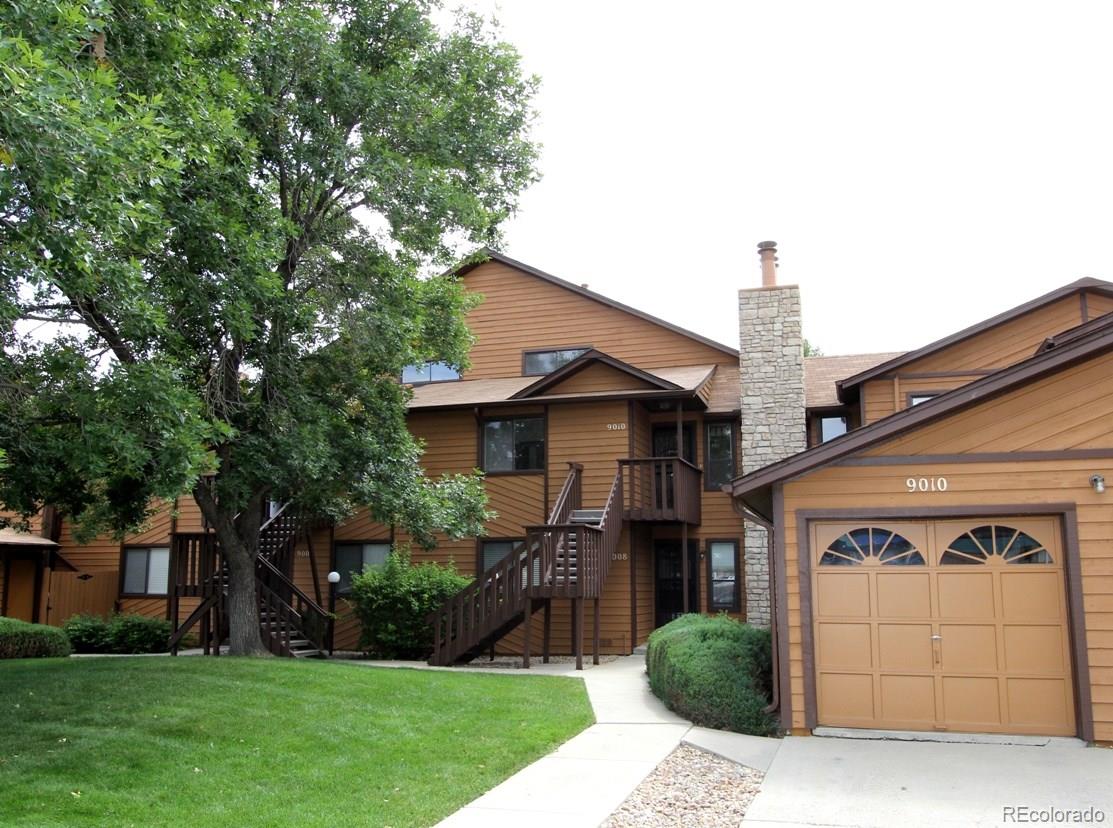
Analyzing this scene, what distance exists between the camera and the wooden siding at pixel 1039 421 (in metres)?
9.88

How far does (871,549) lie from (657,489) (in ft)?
27.3

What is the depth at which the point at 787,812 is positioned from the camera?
740 cm

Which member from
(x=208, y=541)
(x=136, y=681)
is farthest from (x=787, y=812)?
(x=208, y=541)

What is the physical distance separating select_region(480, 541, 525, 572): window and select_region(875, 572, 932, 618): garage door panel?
415 inches

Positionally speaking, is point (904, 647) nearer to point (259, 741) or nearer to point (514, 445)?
point (259, 741)

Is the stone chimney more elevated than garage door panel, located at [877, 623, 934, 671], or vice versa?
the stone chimney

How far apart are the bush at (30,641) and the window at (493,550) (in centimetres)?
804

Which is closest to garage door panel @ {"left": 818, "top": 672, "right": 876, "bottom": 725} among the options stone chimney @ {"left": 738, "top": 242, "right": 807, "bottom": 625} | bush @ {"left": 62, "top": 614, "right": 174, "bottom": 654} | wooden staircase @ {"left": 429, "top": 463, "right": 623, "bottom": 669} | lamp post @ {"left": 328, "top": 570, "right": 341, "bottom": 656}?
wooden staircase @ {"left": 429, "top": 463, "right": 623, "bottom": 669}

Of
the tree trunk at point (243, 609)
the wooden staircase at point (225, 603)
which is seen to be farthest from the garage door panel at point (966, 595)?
the wooden staircase at point (225, 603)

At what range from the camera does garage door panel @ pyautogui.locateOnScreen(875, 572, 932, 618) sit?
33.3ft

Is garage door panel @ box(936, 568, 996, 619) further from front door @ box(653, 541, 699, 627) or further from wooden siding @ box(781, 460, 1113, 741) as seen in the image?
front door @ box(653, 541, 699, 627)

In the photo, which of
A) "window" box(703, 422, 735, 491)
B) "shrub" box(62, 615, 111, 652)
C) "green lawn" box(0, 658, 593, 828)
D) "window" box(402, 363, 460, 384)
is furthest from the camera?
"window" box(402, 363, 460, 384)

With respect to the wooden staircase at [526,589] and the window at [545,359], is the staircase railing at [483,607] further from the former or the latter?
the window at [545,359]

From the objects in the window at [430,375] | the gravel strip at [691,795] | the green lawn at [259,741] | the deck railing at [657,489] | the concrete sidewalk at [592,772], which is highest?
the window at [430,375]
